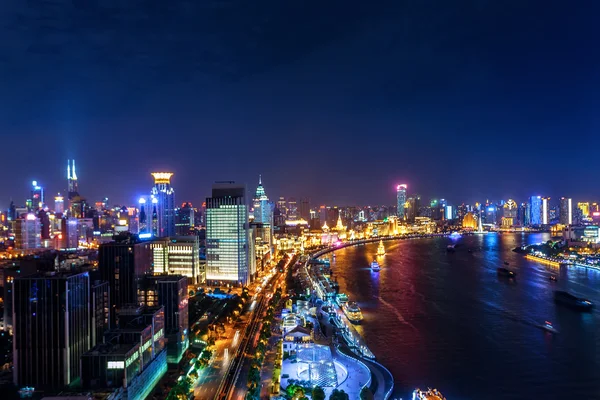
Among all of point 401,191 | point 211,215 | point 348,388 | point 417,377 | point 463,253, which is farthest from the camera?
point 401,191

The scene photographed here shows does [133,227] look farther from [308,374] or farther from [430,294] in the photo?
[308,374]

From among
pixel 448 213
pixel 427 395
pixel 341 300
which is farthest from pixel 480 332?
pixel 448 213

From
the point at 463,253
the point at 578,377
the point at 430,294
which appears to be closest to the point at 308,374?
the point at 578,377

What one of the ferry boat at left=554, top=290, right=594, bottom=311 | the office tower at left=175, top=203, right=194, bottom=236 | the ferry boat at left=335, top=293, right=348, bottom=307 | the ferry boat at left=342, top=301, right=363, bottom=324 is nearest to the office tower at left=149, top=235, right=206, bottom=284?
the ferry boat at left=335, top=293, right=348, bottom=307

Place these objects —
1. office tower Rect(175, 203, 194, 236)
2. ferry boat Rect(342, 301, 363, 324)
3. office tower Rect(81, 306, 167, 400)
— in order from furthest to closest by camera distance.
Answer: office tower Rect(175, 203, 194, 236) → ferry boat Rect(342, 301, 363, 324) → office tower Rect(81, 306, 167, 400)

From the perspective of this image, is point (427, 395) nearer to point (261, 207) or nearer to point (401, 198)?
point (261, 207)

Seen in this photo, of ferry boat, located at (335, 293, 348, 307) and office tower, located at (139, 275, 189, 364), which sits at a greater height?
office tower, located at (139, 275, 189, 364)

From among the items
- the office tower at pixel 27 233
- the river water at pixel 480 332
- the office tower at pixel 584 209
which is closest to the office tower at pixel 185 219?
the office tower at pixel 27 233

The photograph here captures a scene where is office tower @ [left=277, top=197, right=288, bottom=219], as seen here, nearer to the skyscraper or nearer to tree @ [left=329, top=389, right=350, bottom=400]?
the skyscraper
